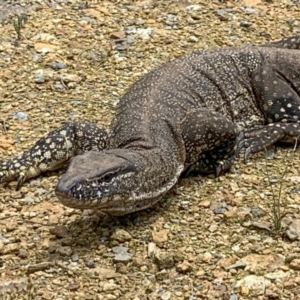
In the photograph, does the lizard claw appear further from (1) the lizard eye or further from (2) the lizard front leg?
(1) the lizard eye

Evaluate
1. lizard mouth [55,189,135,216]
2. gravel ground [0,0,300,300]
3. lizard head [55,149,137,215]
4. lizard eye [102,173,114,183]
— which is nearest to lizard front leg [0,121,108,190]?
gravel ground [0,0,300,300]

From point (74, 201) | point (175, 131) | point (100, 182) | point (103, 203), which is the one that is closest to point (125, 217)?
point (103, 203)

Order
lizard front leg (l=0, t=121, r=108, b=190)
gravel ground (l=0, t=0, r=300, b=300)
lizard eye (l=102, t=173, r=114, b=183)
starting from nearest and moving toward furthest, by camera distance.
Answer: gravel ground (l=0, t=0, r=300, b=300)
lizard eye (l=102, t=173, r=114, b=183)
lizard front leg (l=0, t=121, r=108, b=190)

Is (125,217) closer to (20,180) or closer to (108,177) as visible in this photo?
(108,177)

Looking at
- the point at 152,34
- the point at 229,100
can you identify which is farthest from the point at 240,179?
the point at 152,34

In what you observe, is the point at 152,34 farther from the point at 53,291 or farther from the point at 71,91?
the point at 53,291

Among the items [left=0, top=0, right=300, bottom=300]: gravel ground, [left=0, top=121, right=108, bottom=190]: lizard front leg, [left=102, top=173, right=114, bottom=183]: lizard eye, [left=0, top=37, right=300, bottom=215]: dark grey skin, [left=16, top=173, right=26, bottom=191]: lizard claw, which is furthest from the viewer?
[left=0, top=121, right=108, bottom=190]: lizard front leg
